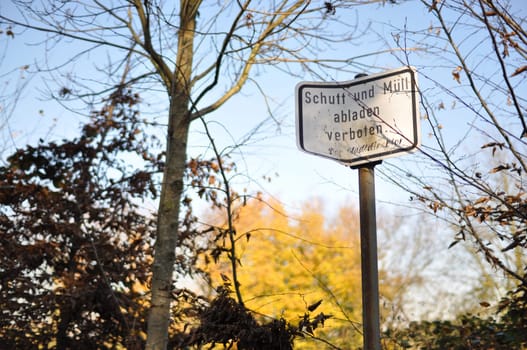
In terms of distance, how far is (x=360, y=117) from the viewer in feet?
6.53

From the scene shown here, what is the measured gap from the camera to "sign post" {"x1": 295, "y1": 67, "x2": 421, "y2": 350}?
6.04ft

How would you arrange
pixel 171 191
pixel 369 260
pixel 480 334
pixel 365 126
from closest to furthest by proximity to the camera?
pixel 369 260 < pixel 365 126 < pixel 171 191 < pixel 480 334

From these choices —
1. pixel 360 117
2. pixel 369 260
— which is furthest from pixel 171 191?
pixel 369 260

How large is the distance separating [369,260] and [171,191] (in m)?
2.37

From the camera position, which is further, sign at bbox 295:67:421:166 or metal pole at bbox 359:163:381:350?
sign at bbox 295:67:421:166

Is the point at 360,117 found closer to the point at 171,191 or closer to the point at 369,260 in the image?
the point at 369,260

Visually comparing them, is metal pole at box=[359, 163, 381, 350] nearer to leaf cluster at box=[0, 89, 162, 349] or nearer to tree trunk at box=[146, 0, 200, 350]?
tree trunk at box=[146, 0, 200, 350]

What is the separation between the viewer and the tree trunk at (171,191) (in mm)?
3701

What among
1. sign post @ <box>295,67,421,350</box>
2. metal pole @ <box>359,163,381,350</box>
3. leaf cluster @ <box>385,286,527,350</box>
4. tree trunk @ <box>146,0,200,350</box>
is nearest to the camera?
metal pole @ <box>359,163,381,350</box>

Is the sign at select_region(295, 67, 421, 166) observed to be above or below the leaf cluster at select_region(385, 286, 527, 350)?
Result: above

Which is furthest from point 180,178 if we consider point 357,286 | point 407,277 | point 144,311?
point 407,277

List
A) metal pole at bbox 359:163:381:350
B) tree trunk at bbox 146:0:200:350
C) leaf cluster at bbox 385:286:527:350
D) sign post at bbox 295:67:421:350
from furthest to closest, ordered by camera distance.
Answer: leaf cluster at bbox 385:286:527:350 → tree trunk at bbox 146:0:200:350 → sign post at bbox 295:67:421:350 → metal pole at bbox 359:163:381:350

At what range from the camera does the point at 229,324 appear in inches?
109

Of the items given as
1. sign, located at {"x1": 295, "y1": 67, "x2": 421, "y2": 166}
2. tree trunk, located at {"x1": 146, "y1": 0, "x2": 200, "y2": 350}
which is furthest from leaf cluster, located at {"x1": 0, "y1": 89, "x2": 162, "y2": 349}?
sign, located at {"x1": 295, "y1": 67, "x2": 421, "y2": 166}
